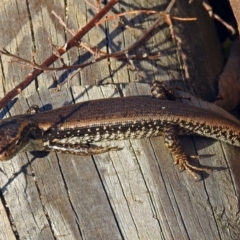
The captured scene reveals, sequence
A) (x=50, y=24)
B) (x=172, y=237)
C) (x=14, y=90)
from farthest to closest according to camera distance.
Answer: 1. (x=50, y=24)
2. (x=14, y=90)
3. (x=172, y=237)

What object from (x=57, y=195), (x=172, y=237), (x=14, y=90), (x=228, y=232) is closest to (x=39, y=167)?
(x=57, y=195)

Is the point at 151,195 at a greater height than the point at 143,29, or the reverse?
the point at 143,29

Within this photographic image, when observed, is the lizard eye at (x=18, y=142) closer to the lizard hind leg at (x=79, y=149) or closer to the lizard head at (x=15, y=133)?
the lizard head at (x=15, y=133)

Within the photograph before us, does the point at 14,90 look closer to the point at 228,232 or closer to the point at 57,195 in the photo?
the point at 57,195

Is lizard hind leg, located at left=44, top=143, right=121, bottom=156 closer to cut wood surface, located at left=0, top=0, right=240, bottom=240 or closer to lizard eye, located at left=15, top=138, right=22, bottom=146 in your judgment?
cut wood surface, located at left=0, top=0, right=240, bottom=240

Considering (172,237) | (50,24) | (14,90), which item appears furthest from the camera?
(50,24)

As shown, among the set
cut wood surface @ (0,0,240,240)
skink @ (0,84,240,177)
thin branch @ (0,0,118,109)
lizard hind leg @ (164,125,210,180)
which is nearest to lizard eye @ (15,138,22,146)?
skink @ (0,84,240,177)

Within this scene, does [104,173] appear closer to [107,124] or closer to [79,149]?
[79,149]
